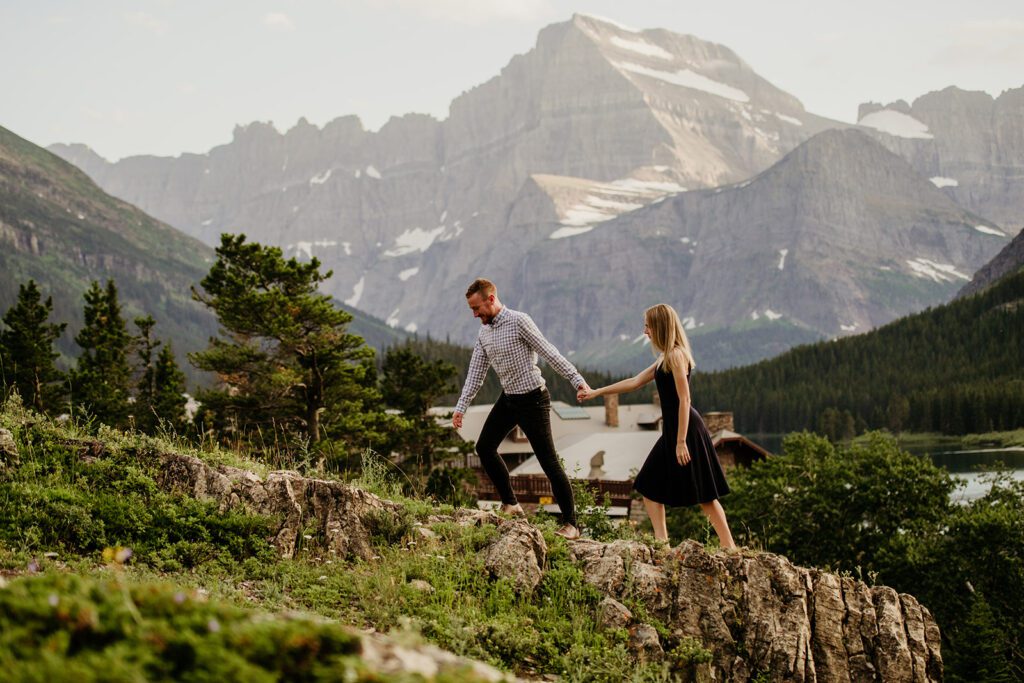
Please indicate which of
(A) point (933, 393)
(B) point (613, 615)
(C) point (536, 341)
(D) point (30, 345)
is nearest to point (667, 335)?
(C) point (536, 341)

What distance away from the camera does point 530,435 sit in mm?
10633

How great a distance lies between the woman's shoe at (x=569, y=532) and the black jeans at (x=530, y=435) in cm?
10

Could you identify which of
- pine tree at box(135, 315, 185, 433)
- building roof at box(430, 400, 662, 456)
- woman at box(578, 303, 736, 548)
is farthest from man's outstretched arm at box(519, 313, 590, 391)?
building roof at box(430, 400, 662, 456)

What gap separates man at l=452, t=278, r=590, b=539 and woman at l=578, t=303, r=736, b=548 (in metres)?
0.58

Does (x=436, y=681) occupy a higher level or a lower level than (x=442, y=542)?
higher

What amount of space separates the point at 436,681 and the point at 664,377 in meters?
7.13

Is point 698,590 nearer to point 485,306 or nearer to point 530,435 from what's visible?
point 530,435

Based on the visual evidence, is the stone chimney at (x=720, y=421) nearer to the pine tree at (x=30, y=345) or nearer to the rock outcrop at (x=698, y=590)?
the pine tree at (x=30, y=345)

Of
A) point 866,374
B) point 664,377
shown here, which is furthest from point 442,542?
point 866,374

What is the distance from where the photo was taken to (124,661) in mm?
3379

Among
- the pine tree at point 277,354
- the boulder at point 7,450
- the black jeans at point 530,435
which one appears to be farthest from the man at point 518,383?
the pine tree at point 277,354

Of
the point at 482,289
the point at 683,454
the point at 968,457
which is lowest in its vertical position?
the point at 968,457

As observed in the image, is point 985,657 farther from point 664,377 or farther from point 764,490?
point 664,377

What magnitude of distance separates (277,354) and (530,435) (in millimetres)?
30084
